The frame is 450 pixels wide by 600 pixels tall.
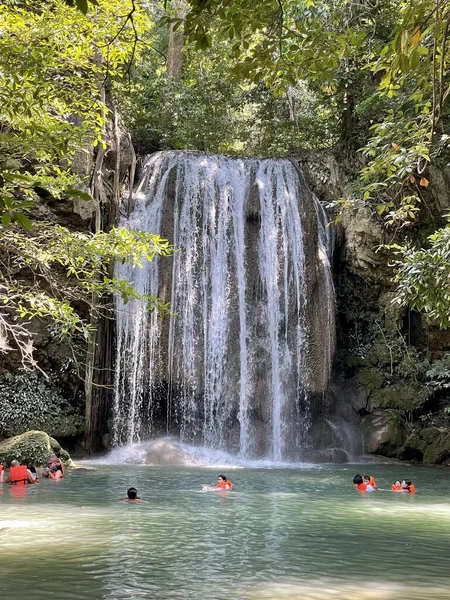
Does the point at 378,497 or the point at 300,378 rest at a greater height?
the point at 300,378

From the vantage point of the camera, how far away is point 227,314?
1891 centimetres

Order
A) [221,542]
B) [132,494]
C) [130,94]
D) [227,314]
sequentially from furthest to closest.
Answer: [227,314] < [132,494] < [130,94] < [221,542]

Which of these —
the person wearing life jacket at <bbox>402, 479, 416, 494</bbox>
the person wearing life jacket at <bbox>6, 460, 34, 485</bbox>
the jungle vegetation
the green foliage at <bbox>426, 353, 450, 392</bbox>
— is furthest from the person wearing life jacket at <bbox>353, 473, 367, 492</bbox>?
the green foliage at <bbox>426, 353, 450, 392</bbox>

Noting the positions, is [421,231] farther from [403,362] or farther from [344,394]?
[344,394]

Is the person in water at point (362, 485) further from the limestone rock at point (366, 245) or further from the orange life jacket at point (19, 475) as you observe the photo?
the limestone rock at point (366, 245)

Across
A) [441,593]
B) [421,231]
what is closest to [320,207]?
[421,231]

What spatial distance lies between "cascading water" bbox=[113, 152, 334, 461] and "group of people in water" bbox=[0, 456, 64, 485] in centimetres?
487

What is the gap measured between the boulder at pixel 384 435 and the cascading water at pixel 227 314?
1.63m

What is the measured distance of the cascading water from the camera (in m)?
18.0

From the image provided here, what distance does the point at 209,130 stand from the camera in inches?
979

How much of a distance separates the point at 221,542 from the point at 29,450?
7.62 m

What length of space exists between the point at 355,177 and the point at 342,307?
3887 millimetres

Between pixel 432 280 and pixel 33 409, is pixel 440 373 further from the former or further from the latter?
pixel 432 280

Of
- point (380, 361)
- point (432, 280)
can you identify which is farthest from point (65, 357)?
point (432, 280)
